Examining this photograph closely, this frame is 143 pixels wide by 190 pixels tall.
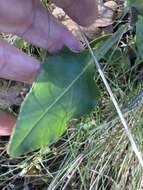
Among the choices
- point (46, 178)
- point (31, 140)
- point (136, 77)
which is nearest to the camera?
point (31, 140)

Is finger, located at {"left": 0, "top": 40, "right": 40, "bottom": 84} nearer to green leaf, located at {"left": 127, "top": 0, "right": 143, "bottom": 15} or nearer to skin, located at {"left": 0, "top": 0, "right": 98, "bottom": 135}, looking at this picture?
skin, located at {"left": 0, "top": 0, "right": 98, "bottom": 135}

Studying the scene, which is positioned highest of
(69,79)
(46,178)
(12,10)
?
(12,10)

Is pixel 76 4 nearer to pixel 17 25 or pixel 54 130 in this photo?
pixel 17 25

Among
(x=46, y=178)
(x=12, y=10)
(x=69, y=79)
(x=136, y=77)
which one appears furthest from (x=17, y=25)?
(x=46, y=178)

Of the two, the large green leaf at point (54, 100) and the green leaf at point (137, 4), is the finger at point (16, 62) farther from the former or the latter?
the green leaf at point (137, 4)

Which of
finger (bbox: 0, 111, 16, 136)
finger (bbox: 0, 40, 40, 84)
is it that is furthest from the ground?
finger (bbox: 0, 40, 40, 84)

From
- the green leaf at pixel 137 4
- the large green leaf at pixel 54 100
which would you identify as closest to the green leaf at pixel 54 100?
the large green leaf at pixel 54 100
